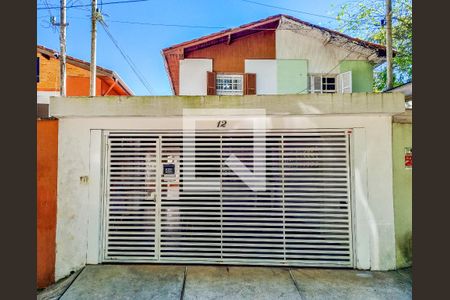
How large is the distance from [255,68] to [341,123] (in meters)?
7.62

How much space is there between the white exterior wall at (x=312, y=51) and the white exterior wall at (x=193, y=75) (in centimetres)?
314

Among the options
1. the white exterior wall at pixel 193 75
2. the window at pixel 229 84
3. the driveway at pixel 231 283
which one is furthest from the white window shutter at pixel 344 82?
the driveway at pixel 231 283

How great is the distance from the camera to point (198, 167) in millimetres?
4844

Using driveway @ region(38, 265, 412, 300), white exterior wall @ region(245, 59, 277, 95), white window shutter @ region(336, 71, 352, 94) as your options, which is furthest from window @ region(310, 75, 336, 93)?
driveway @ region(38, 265, 412, 300)

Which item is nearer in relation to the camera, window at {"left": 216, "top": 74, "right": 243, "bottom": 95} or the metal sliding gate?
the metal sliding gate

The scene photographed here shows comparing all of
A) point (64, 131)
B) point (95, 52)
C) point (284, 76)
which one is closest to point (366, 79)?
point (284, 76)

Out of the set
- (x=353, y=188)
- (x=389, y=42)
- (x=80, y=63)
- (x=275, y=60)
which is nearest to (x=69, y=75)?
(x=80, y=63)

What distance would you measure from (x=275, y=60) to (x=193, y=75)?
3.49 metres

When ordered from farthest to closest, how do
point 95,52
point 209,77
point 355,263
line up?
point 209,77 < point 95,52 < point 355,263

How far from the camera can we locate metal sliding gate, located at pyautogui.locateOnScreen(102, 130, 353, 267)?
468cm

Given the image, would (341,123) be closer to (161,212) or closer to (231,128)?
(231,128)

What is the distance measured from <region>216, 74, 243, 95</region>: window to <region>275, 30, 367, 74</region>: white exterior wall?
6.45 feet

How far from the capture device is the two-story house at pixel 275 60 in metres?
11.4

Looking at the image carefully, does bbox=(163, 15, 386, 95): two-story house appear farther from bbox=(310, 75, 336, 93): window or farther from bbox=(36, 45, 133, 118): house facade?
bbox=(36, 45, 133, 118): house facade
